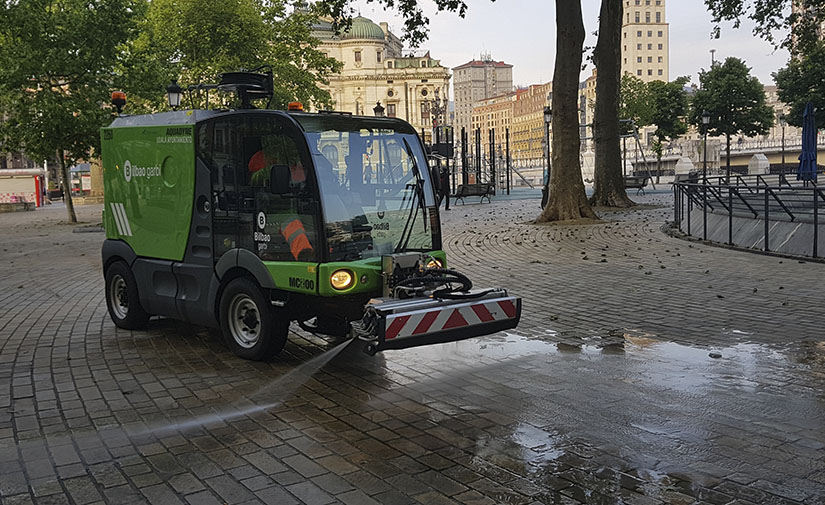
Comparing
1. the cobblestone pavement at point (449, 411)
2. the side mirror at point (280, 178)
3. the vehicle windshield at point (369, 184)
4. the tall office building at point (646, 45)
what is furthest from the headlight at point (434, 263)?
the tall office building at point (646, 45)

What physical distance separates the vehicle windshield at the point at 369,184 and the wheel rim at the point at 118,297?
351cm

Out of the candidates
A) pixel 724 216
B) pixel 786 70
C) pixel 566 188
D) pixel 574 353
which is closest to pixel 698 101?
pixel 786 70

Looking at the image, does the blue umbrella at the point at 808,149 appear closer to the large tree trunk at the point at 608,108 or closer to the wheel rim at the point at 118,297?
the large tree trunk at the point at 608,108

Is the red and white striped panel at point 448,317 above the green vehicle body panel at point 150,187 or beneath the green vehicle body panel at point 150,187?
beneath

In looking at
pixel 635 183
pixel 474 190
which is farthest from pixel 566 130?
pixel 635 183

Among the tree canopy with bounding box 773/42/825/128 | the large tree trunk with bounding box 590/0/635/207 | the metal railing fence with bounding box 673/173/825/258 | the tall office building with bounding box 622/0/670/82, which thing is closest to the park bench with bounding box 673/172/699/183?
the large tree trunk with bounding box 590/0/635/207

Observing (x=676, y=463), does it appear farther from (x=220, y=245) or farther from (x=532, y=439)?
(x=220, y=245)

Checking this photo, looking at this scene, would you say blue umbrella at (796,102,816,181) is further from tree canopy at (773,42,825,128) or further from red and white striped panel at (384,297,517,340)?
red and white striped panel at (384,297,517,340)

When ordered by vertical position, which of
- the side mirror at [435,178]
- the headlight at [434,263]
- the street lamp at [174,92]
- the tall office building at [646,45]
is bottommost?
the headlight at [434,263]

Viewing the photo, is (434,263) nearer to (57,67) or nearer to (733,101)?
(57,67)

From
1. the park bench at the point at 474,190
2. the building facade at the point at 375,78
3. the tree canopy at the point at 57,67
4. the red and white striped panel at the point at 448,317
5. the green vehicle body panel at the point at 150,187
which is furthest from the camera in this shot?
the building facade at the point at 375,78

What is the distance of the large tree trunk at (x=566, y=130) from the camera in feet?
→ 72.4

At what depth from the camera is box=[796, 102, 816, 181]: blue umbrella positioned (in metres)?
29.7

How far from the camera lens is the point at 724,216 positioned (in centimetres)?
1655
